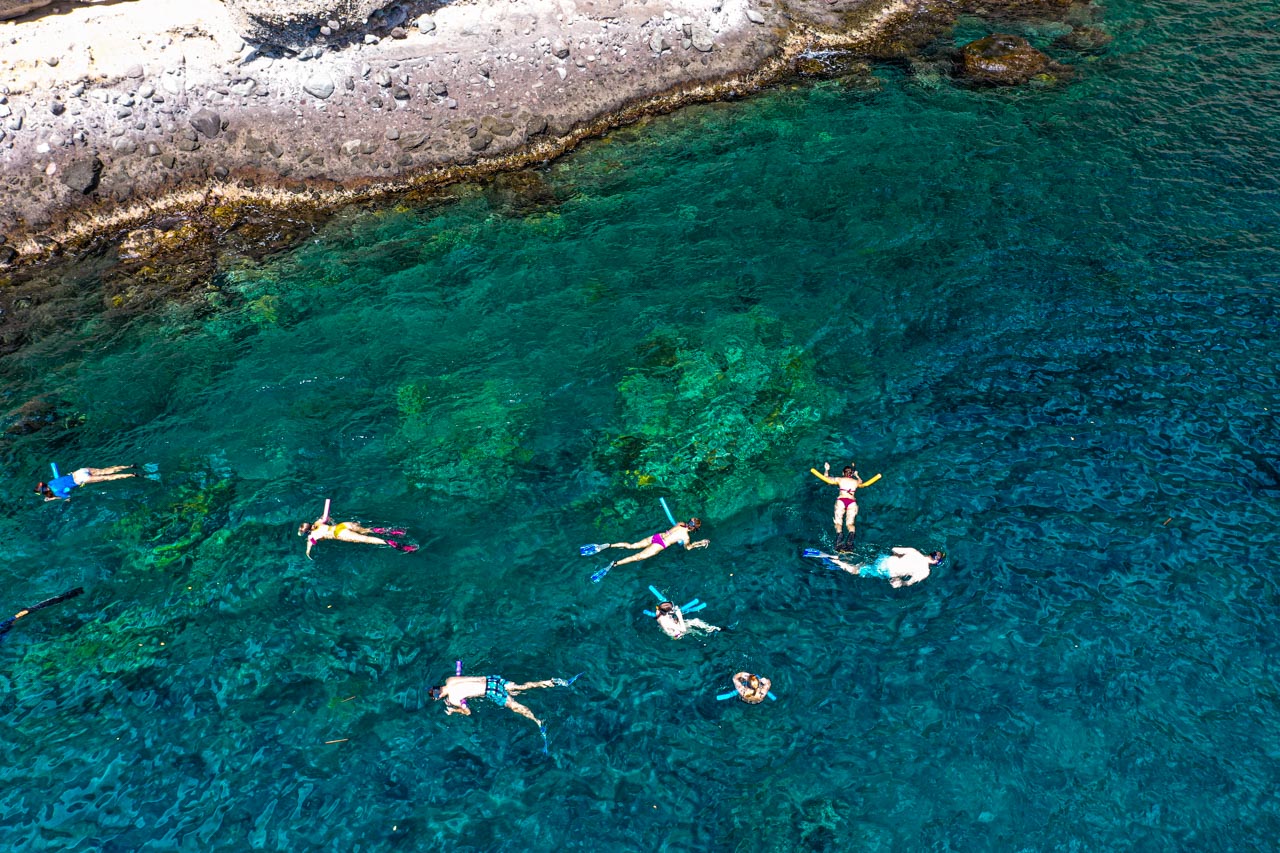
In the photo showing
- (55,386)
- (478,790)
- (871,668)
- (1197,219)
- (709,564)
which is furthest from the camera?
(1197,219)

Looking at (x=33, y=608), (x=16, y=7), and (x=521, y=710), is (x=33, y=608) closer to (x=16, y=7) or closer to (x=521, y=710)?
(x=521, y=710)

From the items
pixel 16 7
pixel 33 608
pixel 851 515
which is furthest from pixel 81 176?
pixel 851 515

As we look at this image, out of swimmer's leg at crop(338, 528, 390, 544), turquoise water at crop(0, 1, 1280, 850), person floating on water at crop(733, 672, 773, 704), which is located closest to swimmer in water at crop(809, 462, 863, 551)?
turquoise water at crop(0, 1, 1280, 850)

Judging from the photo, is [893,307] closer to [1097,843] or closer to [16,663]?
[1097,843]

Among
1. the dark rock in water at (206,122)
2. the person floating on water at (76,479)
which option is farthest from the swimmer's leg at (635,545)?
the dark rock in water at (206,122)

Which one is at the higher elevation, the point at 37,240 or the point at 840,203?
the point at 37,240

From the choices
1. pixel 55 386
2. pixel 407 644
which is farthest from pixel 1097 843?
pixel 55 386
